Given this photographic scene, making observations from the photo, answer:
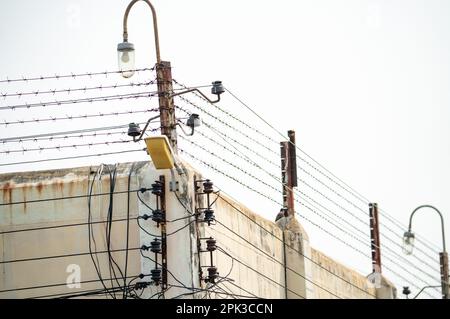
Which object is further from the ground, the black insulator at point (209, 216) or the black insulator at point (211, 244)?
the black insulator at point (209, 216)

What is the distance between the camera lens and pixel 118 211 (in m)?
25.3

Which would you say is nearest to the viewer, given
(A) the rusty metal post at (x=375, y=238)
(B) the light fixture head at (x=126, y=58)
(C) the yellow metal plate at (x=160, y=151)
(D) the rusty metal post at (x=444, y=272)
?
(B) the light fixture head at (x=126, y=58)

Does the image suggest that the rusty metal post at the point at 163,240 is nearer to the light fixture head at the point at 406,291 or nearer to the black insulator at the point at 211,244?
the black insulator at the point at 211,244

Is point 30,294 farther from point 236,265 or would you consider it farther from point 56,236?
point 236,265

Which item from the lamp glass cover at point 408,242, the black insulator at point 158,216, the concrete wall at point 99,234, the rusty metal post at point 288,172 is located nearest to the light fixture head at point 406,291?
the lamp glass cover at point 408,242

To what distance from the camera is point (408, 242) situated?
38406mm

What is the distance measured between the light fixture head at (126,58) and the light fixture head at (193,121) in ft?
5.51

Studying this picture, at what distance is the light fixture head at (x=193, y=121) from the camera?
2461 cm

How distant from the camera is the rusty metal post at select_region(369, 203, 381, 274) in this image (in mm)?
38031

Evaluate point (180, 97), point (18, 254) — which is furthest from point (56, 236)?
point (180, 97)

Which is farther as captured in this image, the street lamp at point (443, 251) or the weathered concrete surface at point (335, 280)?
the street lamp at point (443, 251)
